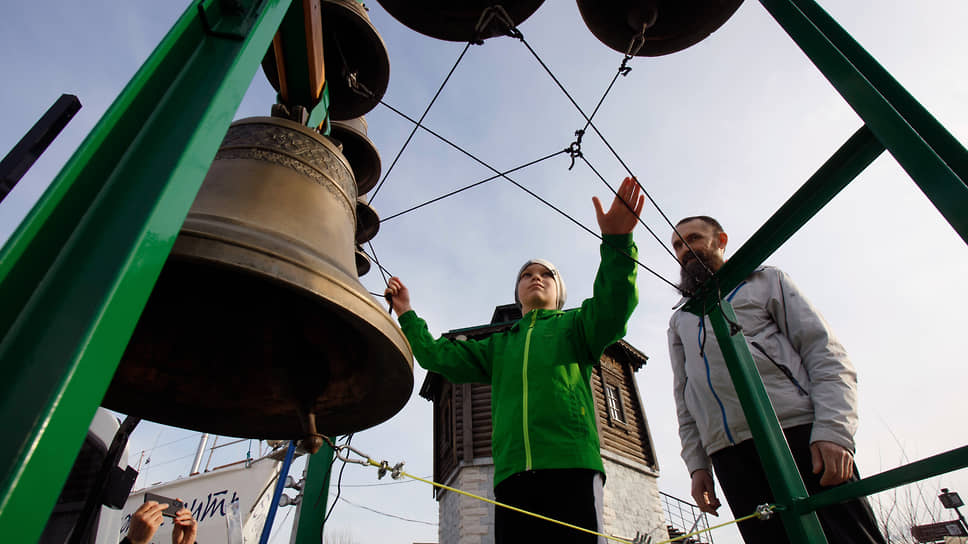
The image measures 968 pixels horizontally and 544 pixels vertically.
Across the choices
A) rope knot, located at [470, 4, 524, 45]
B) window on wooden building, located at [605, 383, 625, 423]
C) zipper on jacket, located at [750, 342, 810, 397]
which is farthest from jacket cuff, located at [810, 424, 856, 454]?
window on wooden building, located at [605, 383, 625, 423]

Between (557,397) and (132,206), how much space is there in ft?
4.37

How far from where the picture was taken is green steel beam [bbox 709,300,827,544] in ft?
4.41

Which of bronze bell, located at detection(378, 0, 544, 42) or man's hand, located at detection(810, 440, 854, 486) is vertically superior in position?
bronze bell, located at detection(378, 0, 544, 42)

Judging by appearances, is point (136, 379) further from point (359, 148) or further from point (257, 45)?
point (359, 148)

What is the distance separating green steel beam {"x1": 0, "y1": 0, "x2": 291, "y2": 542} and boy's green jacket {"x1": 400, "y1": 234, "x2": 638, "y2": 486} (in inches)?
45.8

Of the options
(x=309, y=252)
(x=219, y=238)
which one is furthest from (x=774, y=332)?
(x=219, y=238)

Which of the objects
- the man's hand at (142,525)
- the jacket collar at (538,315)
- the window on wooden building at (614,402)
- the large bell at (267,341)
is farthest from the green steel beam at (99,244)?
the window on wooden building at (614,402)

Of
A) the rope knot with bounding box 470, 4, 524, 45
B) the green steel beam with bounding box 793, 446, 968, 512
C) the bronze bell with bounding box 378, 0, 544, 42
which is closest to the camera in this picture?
the green steel beam with bounding box 793, 446, 968, 512

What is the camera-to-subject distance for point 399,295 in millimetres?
2281

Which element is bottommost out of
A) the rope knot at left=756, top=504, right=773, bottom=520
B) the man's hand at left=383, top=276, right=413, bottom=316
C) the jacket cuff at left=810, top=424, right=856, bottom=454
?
the rope knot at left=756, top=504, right=773, bottom=520

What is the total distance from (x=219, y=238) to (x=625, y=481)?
10372 millimetres

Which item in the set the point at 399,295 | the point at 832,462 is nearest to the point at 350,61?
the point at 399,295

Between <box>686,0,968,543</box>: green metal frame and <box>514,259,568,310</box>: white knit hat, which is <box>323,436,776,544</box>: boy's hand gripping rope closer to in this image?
<box>686,0,968,543</box>: green metal frame

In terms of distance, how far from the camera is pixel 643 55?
7.12ft
